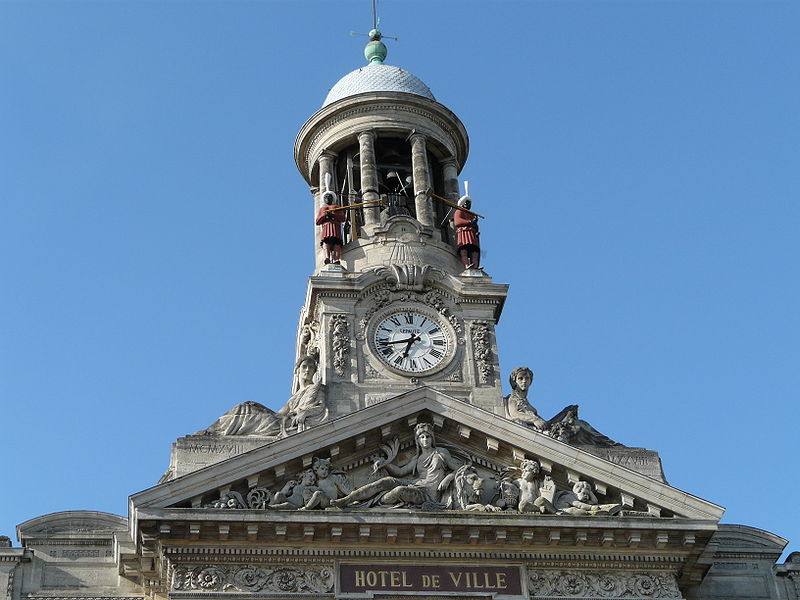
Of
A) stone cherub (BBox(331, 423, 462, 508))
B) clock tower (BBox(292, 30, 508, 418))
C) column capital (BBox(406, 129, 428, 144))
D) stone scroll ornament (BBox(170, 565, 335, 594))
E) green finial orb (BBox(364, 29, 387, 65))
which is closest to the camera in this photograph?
stone scroll ornament (BBox(170, 565, 335, 594))

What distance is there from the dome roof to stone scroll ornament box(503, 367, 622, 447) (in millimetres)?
10691

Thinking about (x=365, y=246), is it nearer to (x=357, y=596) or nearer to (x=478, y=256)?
(x=478, y=256)

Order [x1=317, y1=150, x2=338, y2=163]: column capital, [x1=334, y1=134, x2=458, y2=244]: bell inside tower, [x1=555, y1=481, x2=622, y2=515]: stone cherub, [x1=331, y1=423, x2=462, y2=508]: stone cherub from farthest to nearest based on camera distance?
1. [x1=317, y1=150, x2=338, y2=163]: column capital
2. [x1=334, y1=134, x2=458, y2=244]: bell inside tower
3. [x1=555, y1=481, x2=622, y2=515]: stone cherub
4. [x1=331, y1=423, x2=462, y2=508]: stone cherub

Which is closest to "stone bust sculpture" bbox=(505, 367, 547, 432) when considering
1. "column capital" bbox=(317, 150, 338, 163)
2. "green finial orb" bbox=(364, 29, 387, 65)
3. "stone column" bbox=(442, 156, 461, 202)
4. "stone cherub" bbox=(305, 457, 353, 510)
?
"stone cherub" bbox=(305, 457, 353, 510)

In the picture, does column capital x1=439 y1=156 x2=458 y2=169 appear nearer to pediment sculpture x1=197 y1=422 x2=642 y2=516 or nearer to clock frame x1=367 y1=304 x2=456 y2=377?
clock frame x1=367 y1=304 x2=456 y2=377

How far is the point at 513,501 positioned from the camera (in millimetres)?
40969

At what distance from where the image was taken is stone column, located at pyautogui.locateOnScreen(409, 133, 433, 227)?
49.4 meters

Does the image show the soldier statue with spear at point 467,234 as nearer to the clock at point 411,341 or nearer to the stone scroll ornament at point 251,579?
the clock at point 411,341

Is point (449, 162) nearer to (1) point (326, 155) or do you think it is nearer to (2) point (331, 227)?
(1) point (326, 155)

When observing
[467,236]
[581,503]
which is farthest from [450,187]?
[581,503]

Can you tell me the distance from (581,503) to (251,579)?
7.36 m

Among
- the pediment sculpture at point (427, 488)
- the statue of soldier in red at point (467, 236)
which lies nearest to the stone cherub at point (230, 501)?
the pediment sculpture at point (427, 488)

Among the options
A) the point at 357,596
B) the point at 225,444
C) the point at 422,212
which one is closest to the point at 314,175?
the point at 422,212

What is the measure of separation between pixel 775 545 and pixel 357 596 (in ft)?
34.4
